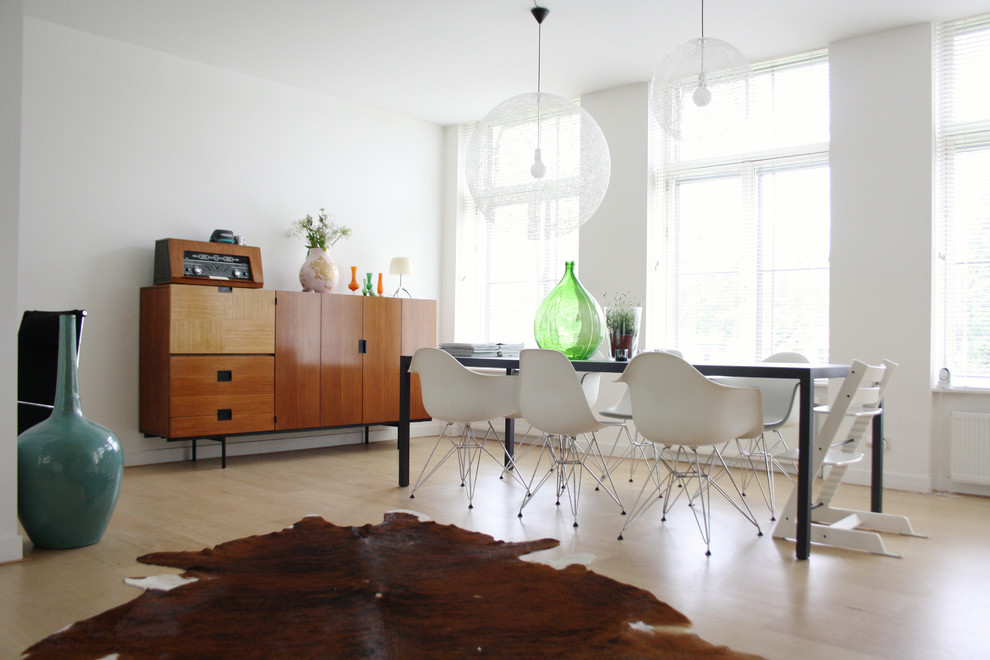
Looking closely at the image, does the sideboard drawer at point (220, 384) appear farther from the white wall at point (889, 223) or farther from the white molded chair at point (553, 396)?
the white wall at point (889, 223)

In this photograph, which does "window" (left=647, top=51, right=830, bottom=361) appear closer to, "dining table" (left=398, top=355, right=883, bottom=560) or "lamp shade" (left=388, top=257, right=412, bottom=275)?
"dining table" (left=398, top=355, right=883, bottom=560)

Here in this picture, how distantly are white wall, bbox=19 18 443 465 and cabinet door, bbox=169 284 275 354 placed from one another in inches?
20.3

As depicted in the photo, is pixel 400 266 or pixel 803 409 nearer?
pixel 803 409

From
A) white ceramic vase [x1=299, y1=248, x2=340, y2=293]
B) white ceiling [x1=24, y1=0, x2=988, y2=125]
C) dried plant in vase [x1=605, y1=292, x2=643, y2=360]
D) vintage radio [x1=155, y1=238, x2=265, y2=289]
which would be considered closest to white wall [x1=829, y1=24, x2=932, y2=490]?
white ceiling [x1=24, y1=0, x2=988, y2=125]

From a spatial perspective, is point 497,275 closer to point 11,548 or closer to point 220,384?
point 220,384

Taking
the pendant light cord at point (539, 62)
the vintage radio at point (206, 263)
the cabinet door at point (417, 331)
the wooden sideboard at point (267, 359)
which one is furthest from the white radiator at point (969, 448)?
the vintage radio at point (206, 263)

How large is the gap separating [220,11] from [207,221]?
1.56 meters

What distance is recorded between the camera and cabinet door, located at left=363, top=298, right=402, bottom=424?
6.12m

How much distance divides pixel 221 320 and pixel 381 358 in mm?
1429

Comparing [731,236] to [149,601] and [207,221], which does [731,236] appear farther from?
[149,601]

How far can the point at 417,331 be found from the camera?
21.4 ft

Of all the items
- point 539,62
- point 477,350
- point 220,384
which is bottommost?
point 220,384

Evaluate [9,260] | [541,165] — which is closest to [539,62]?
[541,165]

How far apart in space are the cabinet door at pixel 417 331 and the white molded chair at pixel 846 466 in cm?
345
